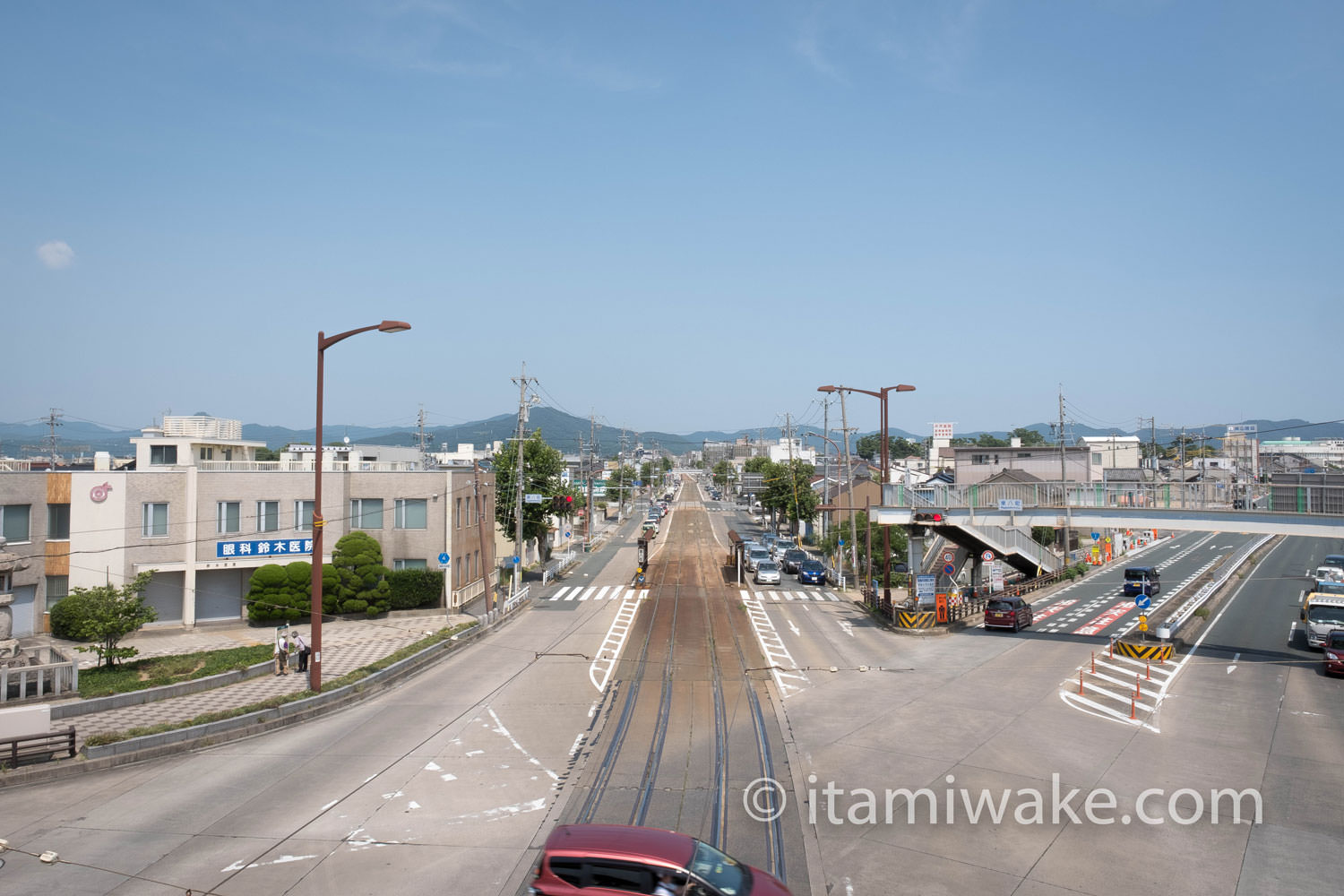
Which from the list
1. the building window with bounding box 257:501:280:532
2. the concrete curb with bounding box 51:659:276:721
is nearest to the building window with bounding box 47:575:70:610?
the building window with bounding box 257:501:280:532

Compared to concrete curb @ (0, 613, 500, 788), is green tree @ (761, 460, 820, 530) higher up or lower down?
higher up

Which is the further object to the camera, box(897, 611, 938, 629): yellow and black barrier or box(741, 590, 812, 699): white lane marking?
box(897, 611, 938, 629): yellow and black barrier

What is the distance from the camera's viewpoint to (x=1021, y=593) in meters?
48.7

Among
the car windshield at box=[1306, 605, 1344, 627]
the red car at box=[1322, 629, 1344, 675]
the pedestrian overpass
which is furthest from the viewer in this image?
the car windshield at box=[1306, 605, 1344, 627]

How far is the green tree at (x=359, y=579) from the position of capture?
121 feet

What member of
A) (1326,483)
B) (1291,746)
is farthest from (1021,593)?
(1291,746)

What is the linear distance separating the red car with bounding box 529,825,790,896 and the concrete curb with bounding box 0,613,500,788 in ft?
39.3

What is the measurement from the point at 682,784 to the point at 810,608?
1108 inches

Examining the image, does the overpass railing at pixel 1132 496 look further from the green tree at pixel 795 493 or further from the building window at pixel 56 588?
the green tree at pixel 795 493

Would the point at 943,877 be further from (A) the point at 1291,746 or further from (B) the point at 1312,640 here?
(B) the point at 1312,640

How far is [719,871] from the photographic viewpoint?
9891 millimetres

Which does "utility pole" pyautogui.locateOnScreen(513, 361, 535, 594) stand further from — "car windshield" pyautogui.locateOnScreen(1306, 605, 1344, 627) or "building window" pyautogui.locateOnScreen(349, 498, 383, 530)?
"car windshield" pyautogui.locateOnScreen(1306, 605, 1344, 627)

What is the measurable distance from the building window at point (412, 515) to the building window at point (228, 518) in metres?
6.55

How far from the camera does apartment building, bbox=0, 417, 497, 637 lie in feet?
108
